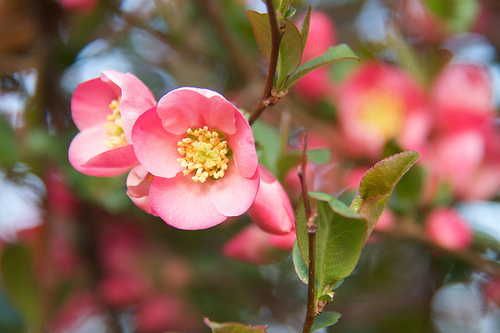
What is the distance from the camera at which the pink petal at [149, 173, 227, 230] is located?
328 mm

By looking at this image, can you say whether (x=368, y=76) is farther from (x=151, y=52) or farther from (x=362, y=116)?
(x=151, y=52)

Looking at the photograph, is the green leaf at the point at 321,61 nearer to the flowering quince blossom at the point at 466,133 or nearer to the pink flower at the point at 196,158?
the pink flower at the point at 196,158

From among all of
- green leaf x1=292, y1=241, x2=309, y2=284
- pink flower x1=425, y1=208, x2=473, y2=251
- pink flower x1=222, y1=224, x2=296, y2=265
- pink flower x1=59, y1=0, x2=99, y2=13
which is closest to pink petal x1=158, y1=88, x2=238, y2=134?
green leaf x1=292, y1=241, x2=309, y2=284

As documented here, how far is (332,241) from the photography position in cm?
32

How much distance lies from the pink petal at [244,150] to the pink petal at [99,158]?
0.27ft

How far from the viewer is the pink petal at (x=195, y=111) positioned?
0.33 meters

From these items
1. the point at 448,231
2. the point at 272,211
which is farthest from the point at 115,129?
the point at 448,231

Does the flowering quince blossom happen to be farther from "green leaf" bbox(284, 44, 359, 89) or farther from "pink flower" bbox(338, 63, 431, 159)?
"green leaf" bbox(284, 44, 359, 89)

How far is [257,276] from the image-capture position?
92cm

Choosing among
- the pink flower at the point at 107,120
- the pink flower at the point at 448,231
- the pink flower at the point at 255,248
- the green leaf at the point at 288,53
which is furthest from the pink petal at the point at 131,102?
the pink flower at the point at 448,231

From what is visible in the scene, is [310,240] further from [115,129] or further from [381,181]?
[115,129]

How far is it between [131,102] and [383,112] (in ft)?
1.76

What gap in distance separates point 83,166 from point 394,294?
739 millimetres

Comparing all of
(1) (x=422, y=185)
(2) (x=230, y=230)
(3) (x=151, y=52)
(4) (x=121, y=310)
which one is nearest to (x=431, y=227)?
(1) (x=422, y=185)
